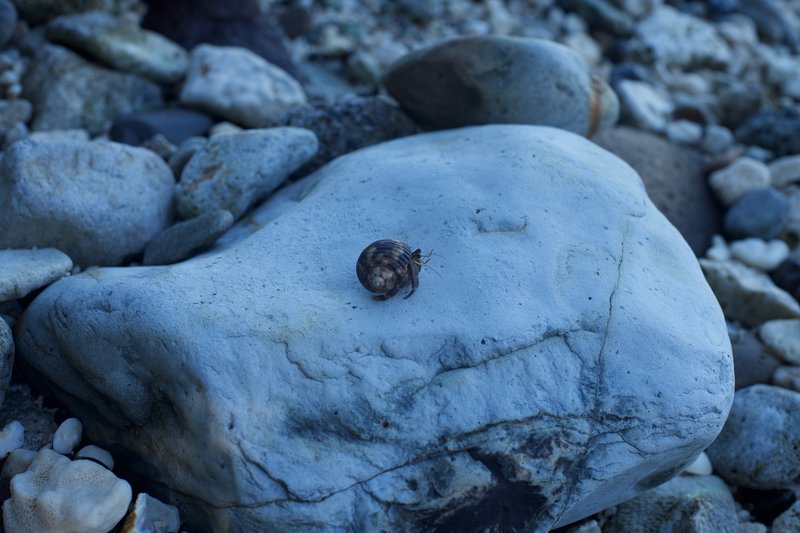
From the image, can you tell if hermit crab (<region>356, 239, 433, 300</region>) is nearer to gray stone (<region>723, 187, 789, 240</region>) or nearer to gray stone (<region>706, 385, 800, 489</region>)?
gray stone (<region>706, 385, 800, 489</region>)

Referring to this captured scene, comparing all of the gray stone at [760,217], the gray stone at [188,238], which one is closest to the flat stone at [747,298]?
the gray stone at [760,217]

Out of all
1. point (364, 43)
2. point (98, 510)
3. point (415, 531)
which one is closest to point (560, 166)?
point (415, 531)

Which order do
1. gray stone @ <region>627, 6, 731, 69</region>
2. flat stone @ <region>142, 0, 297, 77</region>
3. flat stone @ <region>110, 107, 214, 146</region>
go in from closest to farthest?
1. flat stone @ <region>110, 107, 214, 146</region>
2. flat stone @ <region>142, 0, 297, 77</region>
3. gray stone @ <region>627, 6, 731, 69</region>

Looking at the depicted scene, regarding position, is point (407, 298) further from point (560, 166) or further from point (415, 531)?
point (560, 166)

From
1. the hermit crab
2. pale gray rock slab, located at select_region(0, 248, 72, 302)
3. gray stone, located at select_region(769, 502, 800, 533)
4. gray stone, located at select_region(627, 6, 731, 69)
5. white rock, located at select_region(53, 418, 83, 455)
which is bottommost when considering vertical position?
gray stone, located at select_region(627, 6, 731, 69)

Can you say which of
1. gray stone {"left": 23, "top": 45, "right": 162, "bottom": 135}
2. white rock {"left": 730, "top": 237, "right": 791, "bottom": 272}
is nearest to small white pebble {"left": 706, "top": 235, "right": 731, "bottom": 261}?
white rock {"left": 730, "top": 237, "right": 791, "bottom": 272}

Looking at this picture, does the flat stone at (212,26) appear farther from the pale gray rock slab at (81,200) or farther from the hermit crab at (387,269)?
the hermit crab at (387,269)

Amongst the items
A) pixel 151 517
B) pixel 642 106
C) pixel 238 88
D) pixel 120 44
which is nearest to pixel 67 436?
pixel 151 517
